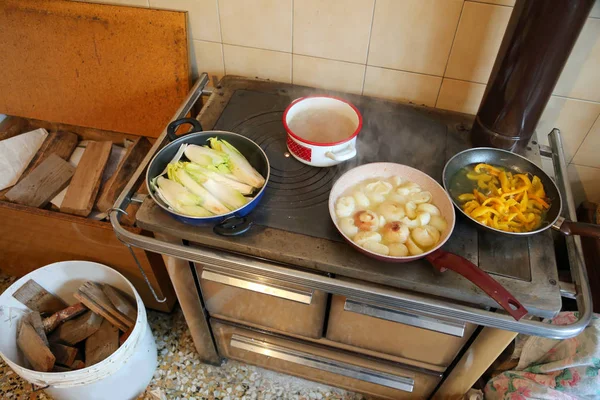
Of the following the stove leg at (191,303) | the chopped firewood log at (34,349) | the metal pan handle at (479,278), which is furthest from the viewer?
the chopped firewood log at (34,349)

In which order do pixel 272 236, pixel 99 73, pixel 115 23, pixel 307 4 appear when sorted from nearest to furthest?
1. pixel 272 236
2. pixel 307 4
3. pixel 115 23
4. pixel 99 73

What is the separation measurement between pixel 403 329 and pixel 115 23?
4.38 ft

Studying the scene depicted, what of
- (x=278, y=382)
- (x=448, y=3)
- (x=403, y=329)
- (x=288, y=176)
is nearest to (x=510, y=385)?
(x=403, y=329)

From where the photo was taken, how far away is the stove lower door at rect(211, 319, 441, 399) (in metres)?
1.27

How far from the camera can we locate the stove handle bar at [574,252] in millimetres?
887

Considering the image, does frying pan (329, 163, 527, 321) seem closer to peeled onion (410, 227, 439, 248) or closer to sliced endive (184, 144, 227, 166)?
peeled onion (410, 227, 439, 248)

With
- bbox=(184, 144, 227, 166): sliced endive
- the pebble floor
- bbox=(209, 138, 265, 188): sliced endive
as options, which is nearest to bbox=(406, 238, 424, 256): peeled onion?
bbox=(209, 138, 265, 188): sliced endive

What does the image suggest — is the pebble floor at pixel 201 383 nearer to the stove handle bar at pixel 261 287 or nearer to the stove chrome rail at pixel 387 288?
the stove handle bar at pixel 261 287

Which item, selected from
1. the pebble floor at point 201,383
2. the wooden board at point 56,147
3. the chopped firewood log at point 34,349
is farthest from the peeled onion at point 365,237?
the wooden board at point 56,147

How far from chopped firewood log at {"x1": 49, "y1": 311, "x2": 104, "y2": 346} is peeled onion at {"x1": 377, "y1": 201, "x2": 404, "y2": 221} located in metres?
1.13

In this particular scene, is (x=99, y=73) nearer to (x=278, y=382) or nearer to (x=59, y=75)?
(x=59, y=75)

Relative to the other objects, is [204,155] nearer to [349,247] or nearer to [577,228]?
[349,247]

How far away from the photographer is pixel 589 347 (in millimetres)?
1122

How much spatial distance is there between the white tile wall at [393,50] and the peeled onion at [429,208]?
1.64ft
